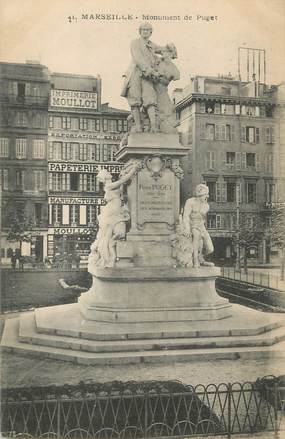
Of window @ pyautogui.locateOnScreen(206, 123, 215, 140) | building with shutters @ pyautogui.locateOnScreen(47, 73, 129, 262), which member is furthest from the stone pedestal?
window @ pyautogui.locateOnScreen(206, 123, 215, 140)

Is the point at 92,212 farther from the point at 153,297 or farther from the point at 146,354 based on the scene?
the point at 146,354

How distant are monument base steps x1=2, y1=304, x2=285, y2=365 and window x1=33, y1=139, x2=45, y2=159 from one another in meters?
6.31

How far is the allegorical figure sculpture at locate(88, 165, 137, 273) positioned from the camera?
913cm

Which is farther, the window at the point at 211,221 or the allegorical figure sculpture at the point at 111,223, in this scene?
the window at the point at 211,221

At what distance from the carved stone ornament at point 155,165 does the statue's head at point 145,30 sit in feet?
6.31

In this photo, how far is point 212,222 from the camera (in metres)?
19.4

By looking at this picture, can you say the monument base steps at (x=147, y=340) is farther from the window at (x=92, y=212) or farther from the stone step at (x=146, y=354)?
the window at (x=92, y=212)

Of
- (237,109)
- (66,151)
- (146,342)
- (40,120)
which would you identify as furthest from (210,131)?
(146,342)

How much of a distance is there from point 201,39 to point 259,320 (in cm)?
430

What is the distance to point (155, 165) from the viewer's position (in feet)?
30.4

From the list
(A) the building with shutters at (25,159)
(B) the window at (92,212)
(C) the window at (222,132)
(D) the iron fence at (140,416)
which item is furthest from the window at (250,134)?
(D) the iron fence at (140,416)

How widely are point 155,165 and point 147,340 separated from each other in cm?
295

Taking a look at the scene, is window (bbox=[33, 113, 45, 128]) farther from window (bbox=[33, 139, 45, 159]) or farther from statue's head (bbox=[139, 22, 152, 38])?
statue's head (bbox=[139, 22, 152, 38])

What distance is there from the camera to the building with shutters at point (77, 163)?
13703 mm
